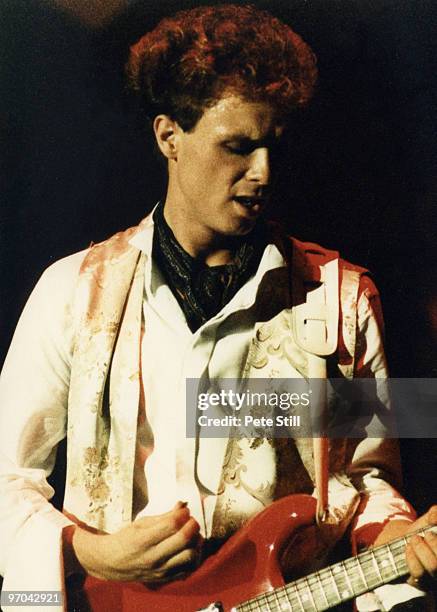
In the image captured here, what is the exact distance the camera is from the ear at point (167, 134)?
1.34 metres

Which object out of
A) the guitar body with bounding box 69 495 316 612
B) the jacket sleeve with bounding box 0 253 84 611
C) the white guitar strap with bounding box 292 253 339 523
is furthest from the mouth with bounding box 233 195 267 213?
the guitar body with bounding box 69 495 316 612

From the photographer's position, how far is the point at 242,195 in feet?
4.35

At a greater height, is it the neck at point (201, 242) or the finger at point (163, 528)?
the neck at point (201, 242)

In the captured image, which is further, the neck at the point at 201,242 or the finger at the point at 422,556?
the neck at the point at 201,242

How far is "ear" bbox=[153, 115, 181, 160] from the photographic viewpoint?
52.8 inches

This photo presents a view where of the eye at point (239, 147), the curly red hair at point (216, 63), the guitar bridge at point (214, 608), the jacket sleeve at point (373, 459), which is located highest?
the curly red hair at point (216, 63)

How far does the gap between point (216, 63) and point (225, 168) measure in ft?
0.61

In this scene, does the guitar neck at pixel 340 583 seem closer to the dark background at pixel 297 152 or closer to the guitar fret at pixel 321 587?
the guitar fret at pixel 321 587

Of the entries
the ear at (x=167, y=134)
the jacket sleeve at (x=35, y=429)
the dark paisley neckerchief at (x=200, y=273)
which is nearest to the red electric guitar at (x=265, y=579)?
the jacket sleeve at (x=35, y=429)

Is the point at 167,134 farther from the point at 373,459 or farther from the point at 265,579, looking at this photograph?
the point at 265,579

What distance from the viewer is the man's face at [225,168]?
1298 millimetres

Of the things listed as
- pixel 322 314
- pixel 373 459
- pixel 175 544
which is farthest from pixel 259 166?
pixel 175 544

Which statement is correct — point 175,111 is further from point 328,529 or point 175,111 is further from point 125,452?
point 328,529

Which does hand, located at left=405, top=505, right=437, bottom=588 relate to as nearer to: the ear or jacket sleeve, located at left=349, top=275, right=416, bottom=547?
jacket sleeve, located at left=349, top=275, right=416, bottom=547
